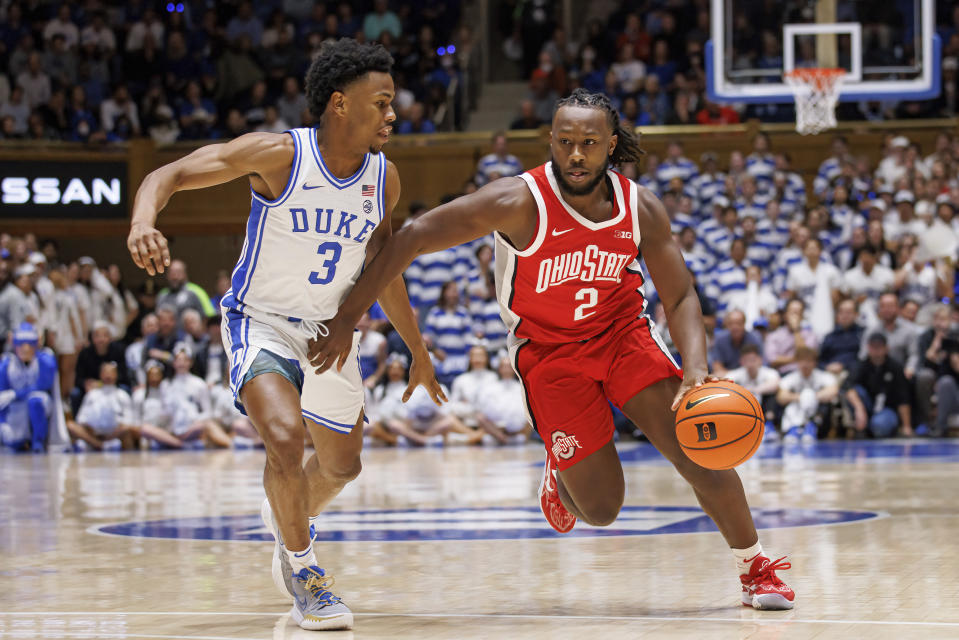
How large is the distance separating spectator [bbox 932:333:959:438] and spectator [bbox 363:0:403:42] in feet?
34.1

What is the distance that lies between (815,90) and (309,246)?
9726mm

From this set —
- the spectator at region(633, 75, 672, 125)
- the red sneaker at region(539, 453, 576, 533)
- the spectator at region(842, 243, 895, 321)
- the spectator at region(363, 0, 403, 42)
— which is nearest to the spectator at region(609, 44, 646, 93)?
the spectator at region(633, 75, 672, 125)

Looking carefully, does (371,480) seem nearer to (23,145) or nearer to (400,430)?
(400,430)

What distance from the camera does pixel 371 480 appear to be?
1037 centimetres

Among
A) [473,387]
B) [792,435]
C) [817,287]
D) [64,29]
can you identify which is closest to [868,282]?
[817,287]

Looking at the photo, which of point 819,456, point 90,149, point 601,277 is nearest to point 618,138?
point 601,277

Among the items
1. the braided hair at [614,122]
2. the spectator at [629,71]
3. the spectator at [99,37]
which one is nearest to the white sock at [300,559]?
the braided hair at [614,122]

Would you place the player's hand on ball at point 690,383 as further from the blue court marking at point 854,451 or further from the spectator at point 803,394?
the spectator at point 803,394

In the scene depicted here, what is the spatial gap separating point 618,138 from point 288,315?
146cm

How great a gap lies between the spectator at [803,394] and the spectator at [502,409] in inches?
106

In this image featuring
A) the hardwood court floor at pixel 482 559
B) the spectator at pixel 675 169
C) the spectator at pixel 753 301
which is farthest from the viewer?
the spectator at pixel 675 169

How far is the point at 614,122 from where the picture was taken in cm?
513

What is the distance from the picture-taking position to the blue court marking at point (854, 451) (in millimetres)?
11570

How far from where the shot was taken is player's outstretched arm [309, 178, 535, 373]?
4910 mm
